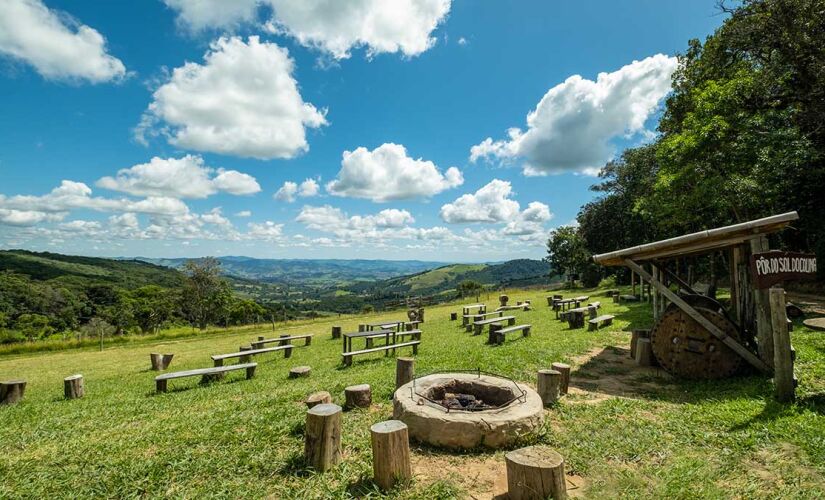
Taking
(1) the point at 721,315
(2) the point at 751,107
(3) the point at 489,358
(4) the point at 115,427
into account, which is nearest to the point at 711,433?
(1) the point at 721,315

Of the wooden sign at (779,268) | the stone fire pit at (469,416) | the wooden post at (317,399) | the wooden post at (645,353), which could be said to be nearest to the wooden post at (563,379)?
the stone fire pit at (469,416)

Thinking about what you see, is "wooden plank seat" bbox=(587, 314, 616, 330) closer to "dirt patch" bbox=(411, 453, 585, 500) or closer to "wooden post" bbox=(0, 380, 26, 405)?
"dirt patch" bbox=(411, 453, 585, 500)

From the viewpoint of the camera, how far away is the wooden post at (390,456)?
4246 mm

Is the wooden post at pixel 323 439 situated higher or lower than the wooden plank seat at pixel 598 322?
higher

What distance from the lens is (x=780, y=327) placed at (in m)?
5.91

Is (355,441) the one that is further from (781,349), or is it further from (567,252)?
(567,252)

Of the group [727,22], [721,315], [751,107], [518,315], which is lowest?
[518,315]

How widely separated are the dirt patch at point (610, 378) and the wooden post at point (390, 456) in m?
4.13

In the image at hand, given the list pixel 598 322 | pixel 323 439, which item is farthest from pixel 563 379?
pixel 598 322

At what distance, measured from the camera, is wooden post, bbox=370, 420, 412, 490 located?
4246 mm

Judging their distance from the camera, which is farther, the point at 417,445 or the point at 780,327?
the point at 780,327

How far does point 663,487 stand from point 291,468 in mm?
4393

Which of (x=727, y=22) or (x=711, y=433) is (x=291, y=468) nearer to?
(x=711, y=433)

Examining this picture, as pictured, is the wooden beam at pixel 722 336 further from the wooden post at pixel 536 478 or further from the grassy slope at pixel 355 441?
the wooden post at pixel 536 478
